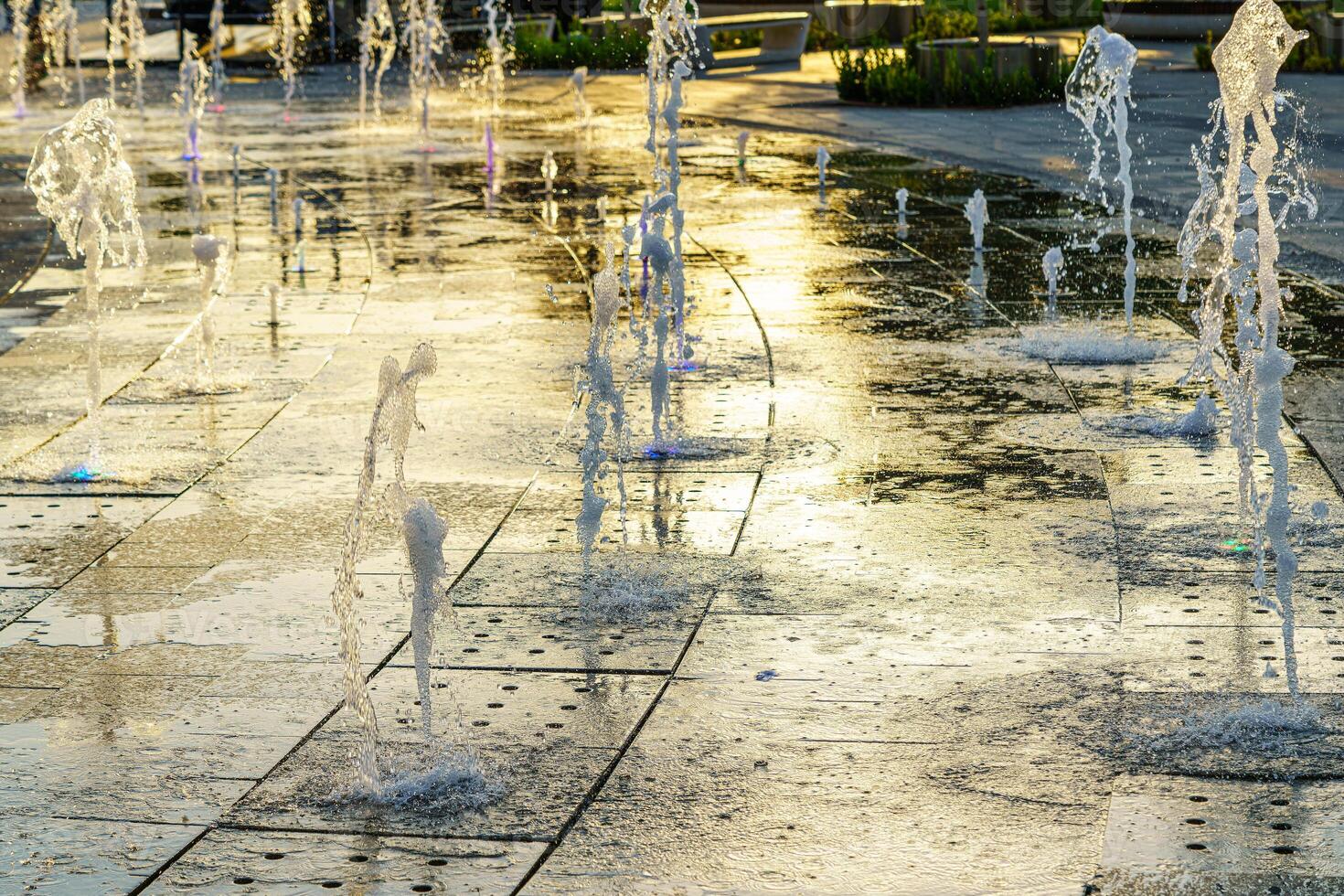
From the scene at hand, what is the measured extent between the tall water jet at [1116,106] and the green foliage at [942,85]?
2.17ft

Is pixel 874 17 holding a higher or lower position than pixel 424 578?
higher

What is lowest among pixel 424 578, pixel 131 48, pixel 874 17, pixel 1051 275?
pixel 424 578

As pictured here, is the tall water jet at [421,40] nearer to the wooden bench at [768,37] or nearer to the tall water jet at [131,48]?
the wooden bench at [768,37]

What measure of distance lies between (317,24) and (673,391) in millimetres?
30376

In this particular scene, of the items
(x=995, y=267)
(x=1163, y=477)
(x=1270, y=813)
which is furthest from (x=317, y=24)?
(x=1270, y=813)

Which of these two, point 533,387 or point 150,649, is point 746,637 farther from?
point 533,387

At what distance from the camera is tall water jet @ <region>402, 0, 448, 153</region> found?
32.1 meters

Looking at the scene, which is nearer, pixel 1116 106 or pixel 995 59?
pixel 1116 106

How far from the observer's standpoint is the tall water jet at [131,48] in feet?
102

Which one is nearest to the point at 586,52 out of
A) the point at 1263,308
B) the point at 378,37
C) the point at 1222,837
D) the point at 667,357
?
the point at 378,37

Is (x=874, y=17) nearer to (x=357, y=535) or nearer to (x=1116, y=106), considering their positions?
(x=1116, y=106)

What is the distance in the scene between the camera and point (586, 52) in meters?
35.3

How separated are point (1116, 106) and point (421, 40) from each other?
21.0m

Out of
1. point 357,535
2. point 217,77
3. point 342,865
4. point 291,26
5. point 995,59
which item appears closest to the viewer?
point 342,865
